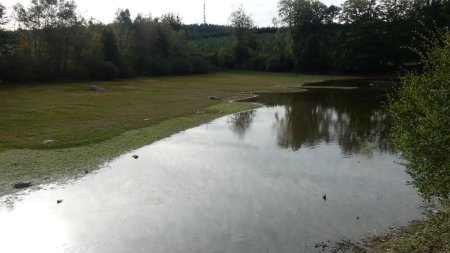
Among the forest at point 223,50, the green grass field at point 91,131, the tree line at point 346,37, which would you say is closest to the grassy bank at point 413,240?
the green grass field at point 91,131

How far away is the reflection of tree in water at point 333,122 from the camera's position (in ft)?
84.0

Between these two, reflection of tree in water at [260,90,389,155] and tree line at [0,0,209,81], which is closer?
reflection of tree in water at [260,90,389,155]

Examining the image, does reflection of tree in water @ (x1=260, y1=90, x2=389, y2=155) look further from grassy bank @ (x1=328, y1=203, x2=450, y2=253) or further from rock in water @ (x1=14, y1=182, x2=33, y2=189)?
rock in water @ (x1=14, y1=182, x2=33, y2=189)

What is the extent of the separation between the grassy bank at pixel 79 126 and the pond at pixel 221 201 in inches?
70.8

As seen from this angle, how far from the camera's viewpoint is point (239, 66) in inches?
4683

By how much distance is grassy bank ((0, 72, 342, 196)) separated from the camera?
1969 centimetres

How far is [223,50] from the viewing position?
122 metres

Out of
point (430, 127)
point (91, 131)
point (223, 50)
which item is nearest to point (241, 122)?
point (91, 131)

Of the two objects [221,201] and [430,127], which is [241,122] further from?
[430,127]

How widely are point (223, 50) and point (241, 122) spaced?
91.0m

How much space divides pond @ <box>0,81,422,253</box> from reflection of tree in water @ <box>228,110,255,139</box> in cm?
387

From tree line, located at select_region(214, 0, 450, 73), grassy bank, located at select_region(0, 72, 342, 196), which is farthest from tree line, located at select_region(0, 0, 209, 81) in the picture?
tree line, located at select_region(214, 0, 450, 73)

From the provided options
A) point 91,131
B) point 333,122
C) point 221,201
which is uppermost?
point 91,131

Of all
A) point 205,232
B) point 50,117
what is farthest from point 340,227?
point 50,117
